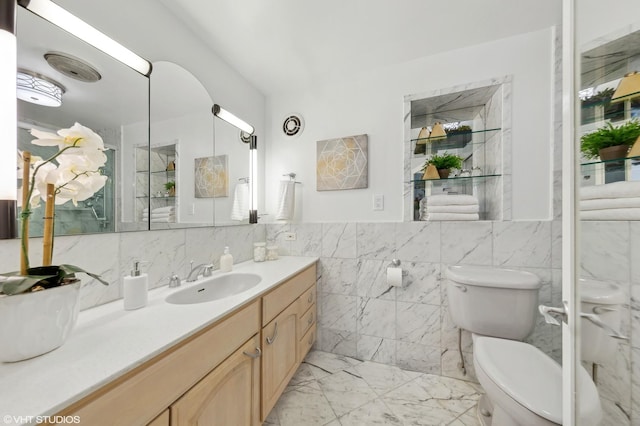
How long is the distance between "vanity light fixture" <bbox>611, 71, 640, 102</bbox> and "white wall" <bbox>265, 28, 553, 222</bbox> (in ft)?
3.75

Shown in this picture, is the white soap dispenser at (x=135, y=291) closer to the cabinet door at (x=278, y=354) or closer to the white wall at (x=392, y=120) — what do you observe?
the cabinet door at (x=278, y=354)

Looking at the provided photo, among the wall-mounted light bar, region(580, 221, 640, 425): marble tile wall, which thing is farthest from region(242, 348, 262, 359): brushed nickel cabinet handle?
the wall-mounted light bar

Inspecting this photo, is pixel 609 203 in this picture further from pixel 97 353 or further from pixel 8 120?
pixel 8 120

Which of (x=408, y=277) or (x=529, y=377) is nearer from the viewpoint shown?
(x=529, y=377)

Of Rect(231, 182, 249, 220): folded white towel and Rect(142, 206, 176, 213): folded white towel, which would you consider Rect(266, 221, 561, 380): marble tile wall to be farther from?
Rect(142, 206, 176, 213): folded white towel

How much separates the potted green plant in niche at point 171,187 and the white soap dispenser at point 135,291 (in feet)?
1.54

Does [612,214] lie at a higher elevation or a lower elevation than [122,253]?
higher

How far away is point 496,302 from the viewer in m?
1.33

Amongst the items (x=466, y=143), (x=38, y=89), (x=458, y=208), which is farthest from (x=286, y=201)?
(x=466, y=143)

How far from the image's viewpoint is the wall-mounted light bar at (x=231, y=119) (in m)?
1.62

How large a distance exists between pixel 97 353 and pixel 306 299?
3.94ft

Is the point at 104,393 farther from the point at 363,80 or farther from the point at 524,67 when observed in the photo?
the point at 524,67

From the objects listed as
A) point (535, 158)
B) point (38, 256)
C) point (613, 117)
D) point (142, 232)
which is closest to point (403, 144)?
point (535, 158)

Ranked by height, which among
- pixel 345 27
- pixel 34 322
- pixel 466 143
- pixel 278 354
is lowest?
pixel 278 354
